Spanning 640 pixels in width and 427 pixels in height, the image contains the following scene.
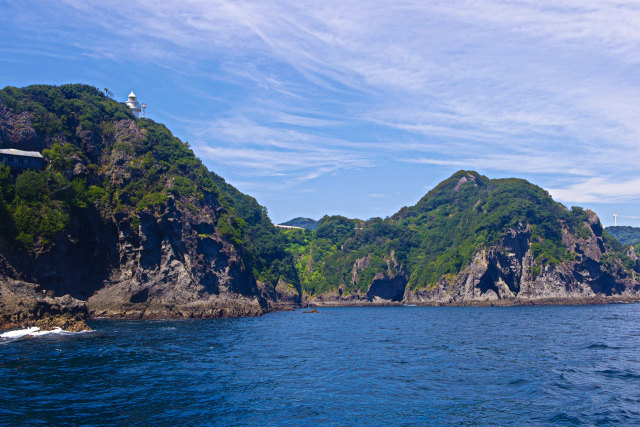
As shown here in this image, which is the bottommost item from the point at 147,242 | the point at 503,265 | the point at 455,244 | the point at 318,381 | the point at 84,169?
the point at 318,381

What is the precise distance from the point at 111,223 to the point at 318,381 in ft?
208

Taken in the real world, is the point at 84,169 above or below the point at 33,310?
above

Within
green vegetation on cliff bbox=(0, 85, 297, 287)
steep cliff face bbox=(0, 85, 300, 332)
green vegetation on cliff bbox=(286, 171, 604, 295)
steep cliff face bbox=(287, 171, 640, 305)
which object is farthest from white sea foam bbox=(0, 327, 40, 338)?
green vegetation on cliff bbox=(286, 171, 604, 295)

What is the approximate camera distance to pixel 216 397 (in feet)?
83.4

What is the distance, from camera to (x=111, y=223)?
80.4 meters

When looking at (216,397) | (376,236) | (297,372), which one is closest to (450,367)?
(297,372)

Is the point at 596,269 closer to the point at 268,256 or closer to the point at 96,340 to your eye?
the point at 268,256

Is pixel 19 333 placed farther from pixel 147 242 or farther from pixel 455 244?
pixel 455 244

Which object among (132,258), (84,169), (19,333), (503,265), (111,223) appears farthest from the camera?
(503,265)

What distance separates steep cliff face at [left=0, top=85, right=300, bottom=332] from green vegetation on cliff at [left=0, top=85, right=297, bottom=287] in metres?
0.20

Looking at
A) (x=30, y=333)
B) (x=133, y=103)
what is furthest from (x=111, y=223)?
(x=133, y=103)

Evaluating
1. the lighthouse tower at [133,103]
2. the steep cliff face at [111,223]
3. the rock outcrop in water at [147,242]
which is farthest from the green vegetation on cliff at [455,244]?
the lighthouse tower at [133,103]

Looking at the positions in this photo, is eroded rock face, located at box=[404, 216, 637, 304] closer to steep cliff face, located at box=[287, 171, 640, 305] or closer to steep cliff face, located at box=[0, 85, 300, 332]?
steep cliff face, located at box=[287, 171, 640, 305]

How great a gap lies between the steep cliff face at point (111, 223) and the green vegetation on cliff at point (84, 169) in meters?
0.20
